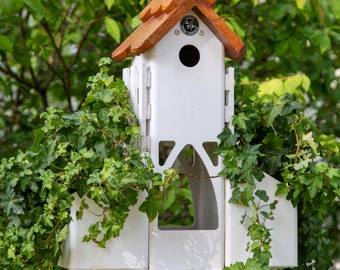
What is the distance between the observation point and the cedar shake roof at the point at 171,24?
8.76ft

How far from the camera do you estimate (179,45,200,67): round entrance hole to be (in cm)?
277

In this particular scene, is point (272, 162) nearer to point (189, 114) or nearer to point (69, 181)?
point (189, 114)

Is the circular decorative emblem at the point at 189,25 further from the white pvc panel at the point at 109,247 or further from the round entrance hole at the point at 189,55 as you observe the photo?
the white pvc panel at the point at 109,247

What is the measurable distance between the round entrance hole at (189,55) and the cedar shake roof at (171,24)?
0.09m

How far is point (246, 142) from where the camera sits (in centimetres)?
274

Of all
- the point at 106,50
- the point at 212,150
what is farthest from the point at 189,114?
the point at 106,50

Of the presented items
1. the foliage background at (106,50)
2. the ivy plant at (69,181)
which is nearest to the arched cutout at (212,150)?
the ivy plant at (69,181)

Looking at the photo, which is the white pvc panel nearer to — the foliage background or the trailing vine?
the trailing vine

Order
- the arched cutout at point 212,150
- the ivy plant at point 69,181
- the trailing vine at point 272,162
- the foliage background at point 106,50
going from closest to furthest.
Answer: the ivy plant at point 69,181 < the trailing vine at point 272,162 < the arched cutout at point 212,150 < the foliage background at point 106,50

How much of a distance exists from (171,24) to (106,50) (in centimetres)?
178

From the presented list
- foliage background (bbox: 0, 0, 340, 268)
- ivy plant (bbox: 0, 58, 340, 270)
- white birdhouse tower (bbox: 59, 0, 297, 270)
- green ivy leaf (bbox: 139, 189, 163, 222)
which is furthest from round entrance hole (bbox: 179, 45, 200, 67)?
foliage background (bbox: 0, 0, 340, 268)

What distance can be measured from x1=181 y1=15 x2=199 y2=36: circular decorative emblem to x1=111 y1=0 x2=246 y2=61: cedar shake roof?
2 centimetres

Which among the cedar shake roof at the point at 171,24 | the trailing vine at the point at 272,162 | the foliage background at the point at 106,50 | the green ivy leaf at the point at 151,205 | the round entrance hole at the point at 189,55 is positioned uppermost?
the foliage background at the point at 106,50

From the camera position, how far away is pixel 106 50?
4.42 metres
